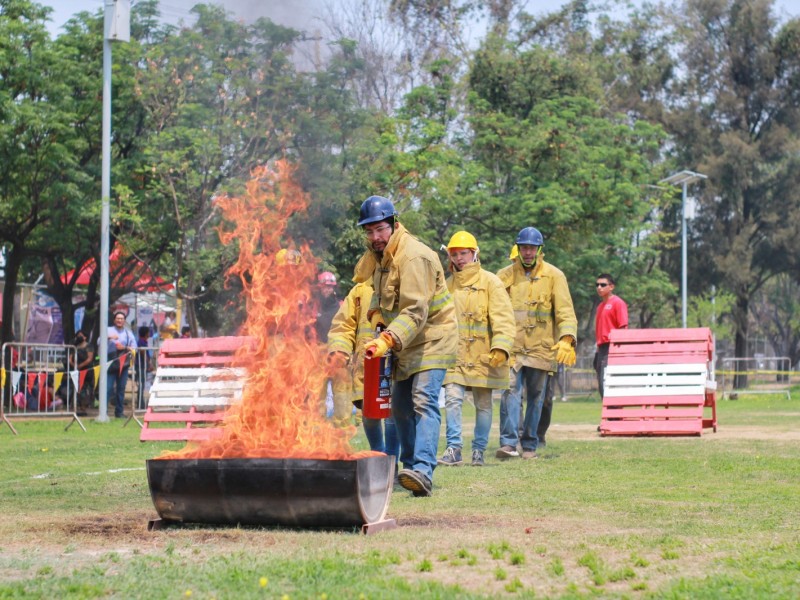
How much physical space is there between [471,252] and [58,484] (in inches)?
177

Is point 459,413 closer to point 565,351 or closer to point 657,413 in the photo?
point 565,351

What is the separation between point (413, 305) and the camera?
28.6 ft

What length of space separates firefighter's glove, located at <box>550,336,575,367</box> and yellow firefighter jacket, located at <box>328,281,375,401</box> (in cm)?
326

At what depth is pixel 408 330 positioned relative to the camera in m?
8.66

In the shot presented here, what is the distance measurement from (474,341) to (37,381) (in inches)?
418

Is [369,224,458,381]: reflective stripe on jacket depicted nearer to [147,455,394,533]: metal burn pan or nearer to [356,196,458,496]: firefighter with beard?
[356,196,458,496]: firefighter with beard

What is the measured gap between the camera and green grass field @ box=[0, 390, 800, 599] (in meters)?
5.59

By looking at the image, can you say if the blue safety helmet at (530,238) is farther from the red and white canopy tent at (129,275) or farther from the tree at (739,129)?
the tree at (739,129)

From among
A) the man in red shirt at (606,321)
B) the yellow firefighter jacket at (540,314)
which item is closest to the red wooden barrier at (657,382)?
the man in red shirt at (606,321)

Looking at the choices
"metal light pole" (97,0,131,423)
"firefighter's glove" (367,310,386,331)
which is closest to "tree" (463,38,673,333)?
"metal light pole" (97,0,131,423)

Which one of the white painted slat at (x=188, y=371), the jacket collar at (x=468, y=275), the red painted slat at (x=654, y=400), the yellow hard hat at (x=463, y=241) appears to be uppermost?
the yellow hard hat at (x=463, y=241)

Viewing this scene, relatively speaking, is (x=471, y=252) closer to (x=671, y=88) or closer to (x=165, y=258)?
(x=165, y=258)

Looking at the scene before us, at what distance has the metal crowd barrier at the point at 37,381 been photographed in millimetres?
20156

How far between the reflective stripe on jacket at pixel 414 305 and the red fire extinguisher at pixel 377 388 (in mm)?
155
